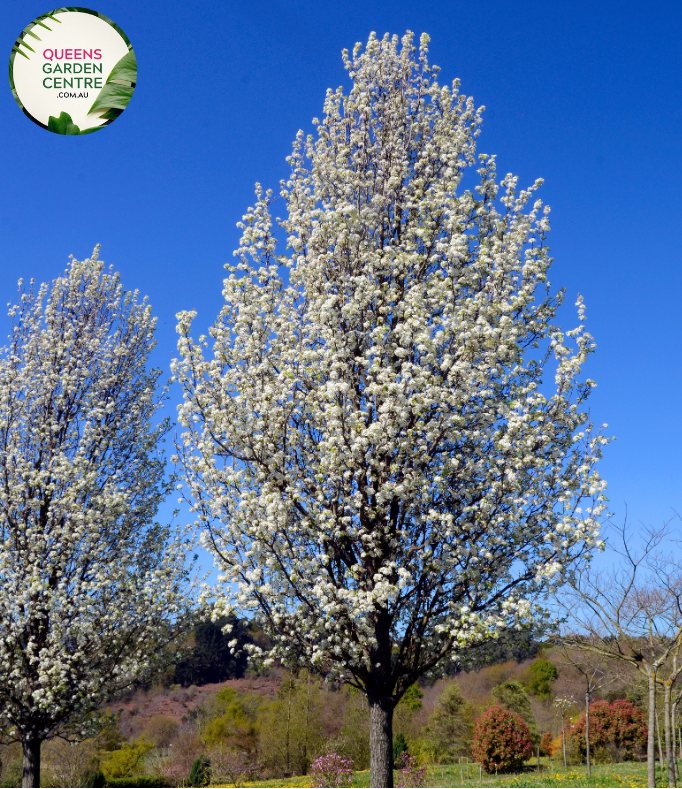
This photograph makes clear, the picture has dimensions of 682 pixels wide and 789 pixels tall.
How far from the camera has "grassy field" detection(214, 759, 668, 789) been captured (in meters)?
16.8

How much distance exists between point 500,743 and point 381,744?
20309 mm

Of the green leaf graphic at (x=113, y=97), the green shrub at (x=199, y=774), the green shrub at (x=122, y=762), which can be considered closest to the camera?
the green leaf graphic at (x=113, y=97)

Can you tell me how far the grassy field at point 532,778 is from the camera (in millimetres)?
16844

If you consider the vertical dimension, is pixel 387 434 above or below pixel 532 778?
A: above

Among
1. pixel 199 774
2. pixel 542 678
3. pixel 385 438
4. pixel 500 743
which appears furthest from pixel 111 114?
pixel 542 678

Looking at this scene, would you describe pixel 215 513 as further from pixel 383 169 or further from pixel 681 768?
pixel 681 768

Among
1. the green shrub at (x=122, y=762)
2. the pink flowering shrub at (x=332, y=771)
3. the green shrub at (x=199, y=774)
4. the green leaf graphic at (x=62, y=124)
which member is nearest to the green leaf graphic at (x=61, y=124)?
the green leaf graphic at (x=62, y=124)

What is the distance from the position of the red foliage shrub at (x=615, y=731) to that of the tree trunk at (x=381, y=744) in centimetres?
2420

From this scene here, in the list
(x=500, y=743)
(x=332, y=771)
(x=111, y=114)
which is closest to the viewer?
(x=111, y=114)

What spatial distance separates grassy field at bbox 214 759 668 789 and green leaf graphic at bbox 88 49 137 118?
15009 millimetres

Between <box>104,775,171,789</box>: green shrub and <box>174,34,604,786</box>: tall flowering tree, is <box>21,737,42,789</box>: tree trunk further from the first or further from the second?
<box>104,775,171,789</box>: green shrub

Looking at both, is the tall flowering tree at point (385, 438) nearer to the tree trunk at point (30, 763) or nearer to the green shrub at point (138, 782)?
the tree trunk at point (30, 763)

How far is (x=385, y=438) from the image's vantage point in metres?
8.16

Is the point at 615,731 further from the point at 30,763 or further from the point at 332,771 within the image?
the point at 30,763
